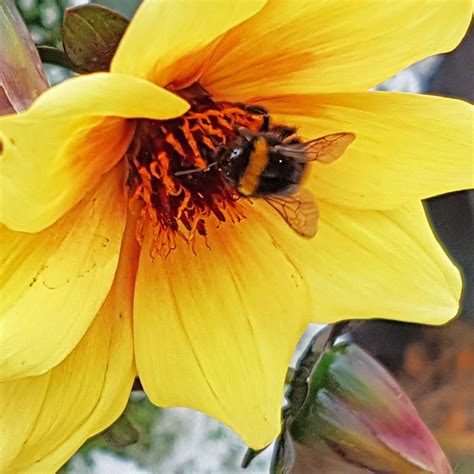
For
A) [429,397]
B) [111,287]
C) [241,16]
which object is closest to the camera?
[241,16]

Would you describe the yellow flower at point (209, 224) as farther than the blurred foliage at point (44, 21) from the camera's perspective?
No

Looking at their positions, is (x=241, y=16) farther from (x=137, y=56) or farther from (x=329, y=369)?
(x=329, y=369)

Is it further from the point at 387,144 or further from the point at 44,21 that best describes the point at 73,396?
the point at 44,21

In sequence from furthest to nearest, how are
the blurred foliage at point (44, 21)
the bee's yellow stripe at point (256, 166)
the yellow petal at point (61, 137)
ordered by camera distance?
the blurred foliage at point (44, 21) → the bee's yellow stripe at point (256, 166) → the yellow petal at point (61, 137)

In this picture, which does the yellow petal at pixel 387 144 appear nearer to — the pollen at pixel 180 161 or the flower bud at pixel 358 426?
the pollen at pixel 180 161

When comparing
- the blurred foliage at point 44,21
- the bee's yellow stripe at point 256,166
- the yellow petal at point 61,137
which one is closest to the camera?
the yellow petal at point 61,137

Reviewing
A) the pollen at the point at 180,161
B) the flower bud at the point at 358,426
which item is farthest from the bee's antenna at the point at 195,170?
the flower bud at the point at 358,426

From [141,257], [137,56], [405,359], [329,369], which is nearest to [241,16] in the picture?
[137,56]

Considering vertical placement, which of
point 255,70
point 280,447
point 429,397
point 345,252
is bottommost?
point 429,397

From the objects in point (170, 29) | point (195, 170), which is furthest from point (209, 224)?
point (170, 29)
